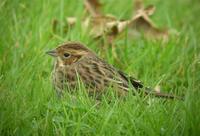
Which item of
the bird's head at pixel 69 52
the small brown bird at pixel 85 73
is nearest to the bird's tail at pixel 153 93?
the small brown bird at pixel 85 73

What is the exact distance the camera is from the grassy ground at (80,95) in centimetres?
604

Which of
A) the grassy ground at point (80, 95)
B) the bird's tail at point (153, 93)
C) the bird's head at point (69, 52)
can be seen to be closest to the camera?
the grassy ground at point (80, 95)

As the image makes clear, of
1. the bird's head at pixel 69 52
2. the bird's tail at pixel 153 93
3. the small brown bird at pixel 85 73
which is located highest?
the bird's head at pixel 69 52

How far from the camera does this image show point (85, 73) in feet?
22.6

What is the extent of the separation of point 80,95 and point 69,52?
3.36ft

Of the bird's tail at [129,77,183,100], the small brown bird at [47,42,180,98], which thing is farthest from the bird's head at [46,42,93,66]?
the bird's tail at [129,77,183,100]

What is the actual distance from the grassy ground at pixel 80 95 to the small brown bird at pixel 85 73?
0.52ft

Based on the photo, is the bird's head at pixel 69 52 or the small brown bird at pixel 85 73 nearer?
the small brown bird at pixel 85 73

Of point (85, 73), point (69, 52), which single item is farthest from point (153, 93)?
point (69, 52)

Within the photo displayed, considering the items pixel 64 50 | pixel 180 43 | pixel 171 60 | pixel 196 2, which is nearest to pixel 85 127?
pixel 64 50

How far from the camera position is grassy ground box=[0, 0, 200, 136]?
6.04m

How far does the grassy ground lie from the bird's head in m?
0.24

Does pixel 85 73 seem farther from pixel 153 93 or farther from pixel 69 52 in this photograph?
pixel 153 93

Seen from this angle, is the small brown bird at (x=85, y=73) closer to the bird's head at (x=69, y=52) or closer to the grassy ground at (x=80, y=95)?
the bird's head at (x=69, y=52)
